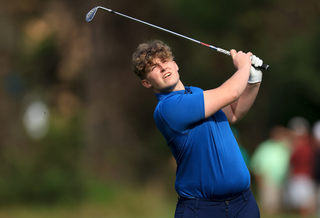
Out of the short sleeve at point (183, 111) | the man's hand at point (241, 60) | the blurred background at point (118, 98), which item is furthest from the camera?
the blurred background at point (118, 98)

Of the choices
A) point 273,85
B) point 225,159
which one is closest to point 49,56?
point 273,85

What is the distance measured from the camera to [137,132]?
1110cm

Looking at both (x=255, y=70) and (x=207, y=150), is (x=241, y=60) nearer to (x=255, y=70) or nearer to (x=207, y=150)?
(x=255, y=70)

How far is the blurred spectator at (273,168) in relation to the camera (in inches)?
266

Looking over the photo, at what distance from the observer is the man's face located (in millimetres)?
2451

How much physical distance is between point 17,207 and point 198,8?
597 centimetres

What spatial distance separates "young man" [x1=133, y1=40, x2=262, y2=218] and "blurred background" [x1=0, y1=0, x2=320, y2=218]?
4.55 m

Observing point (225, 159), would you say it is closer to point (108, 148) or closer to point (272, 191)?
point (272, 191)

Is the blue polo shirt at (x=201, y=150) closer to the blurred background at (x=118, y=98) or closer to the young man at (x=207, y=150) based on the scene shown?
the young man at (x=207, y=150)

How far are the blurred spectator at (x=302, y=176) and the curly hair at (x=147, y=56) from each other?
184 inches

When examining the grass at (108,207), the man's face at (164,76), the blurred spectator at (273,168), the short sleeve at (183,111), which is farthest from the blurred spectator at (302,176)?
the short sleeve at (183,111)

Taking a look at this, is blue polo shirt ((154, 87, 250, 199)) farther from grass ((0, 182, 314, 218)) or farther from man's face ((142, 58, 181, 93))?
grass ((0, 182, 314, 218))

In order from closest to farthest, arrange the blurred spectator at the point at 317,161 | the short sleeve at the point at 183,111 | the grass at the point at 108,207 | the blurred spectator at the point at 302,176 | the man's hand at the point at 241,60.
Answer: the short sleeve at the point at 183,111, the man's hand at the point at 241,60, the blurred spectator at the point at 317,161, the blurred spectator at the point at 302,176, the grass at the point at 108,207

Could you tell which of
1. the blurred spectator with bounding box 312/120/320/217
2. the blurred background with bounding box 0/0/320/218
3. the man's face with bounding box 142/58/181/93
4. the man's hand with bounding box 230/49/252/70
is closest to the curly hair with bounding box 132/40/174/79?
the man's face with bounding box 142/58/181/93
